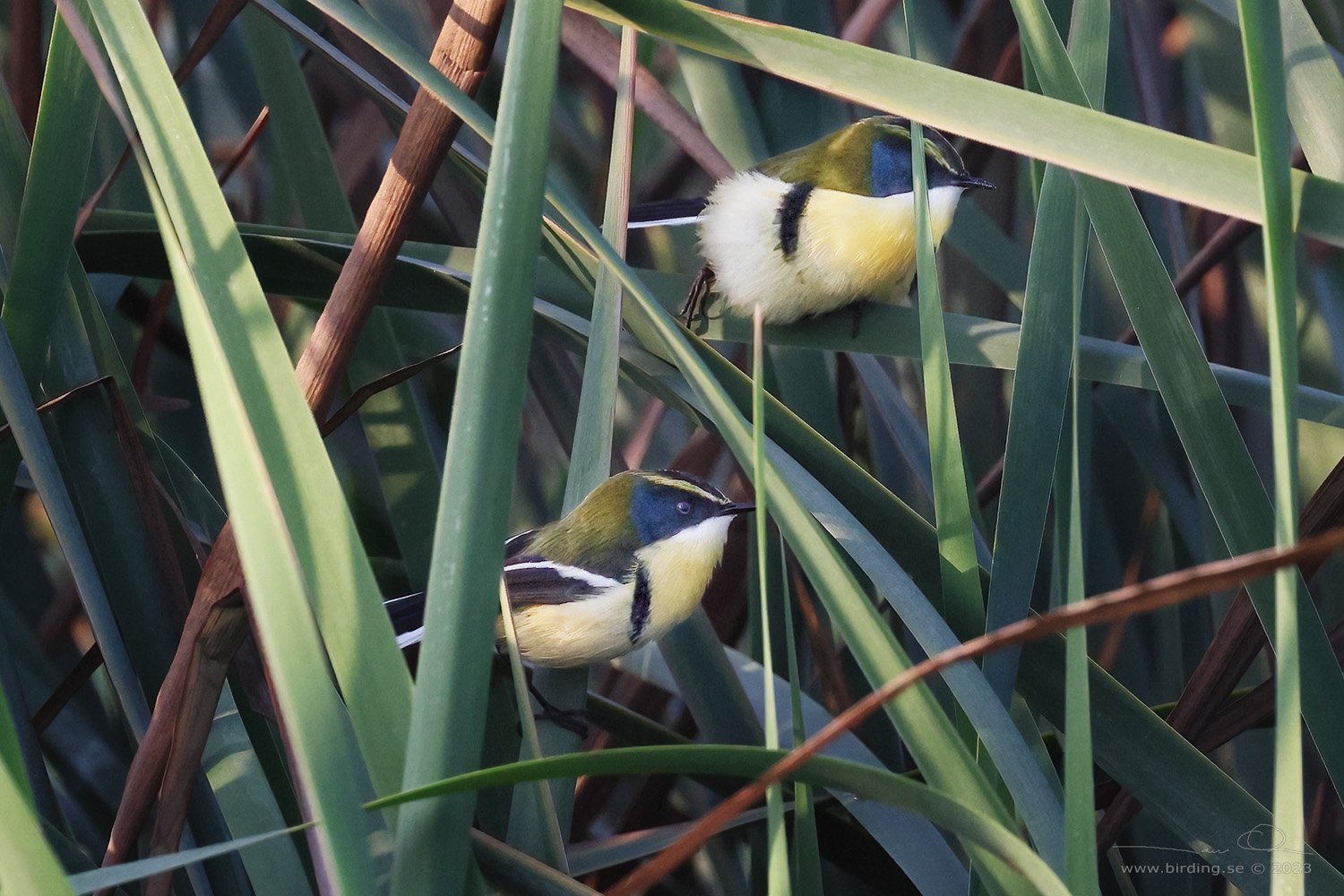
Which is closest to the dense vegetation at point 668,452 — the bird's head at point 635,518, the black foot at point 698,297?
the black foot at point 698,297

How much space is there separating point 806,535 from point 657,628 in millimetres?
564

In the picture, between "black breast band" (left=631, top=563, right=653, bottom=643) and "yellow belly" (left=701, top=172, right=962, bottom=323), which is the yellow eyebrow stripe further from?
"yellow belly" (left=701, top=172, right=962, bottom=323)

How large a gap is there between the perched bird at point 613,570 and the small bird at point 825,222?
0.25 metres

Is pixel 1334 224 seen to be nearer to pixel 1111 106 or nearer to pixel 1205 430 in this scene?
pixel 1205 430

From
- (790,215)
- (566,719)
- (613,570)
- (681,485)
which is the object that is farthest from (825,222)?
(566,719)

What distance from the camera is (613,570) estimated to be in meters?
1.13

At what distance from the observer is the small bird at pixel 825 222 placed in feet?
3.83

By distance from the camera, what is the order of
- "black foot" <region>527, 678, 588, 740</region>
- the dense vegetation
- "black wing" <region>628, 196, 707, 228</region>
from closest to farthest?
the dense vegetation, "black foot" <region>527, 678, 588, 740</region>, "black wing" <region>628, 196, 707, 228</region>

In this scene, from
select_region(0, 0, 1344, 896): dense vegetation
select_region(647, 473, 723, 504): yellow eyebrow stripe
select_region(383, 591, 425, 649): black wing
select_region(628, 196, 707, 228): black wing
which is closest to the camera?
select_region(0, 0, 1344, 896): dense vegetation

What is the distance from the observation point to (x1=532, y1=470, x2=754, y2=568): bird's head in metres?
1.12

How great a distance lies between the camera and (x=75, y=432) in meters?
0.86

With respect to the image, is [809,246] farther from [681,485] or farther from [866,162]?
[681,485]

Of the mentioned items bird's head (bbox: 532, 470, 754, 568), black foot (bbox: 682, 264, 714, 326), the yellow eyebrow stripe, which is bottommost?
bird's head (bbox: 532, 470, 754, 568)

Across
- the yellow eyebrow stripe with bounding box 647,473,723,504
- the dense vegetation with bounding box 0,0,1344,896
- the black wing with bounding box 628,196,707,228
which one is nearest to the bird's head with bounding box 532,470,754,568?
the yellow eyebrow stripe with bounding box 647,473,723,504
